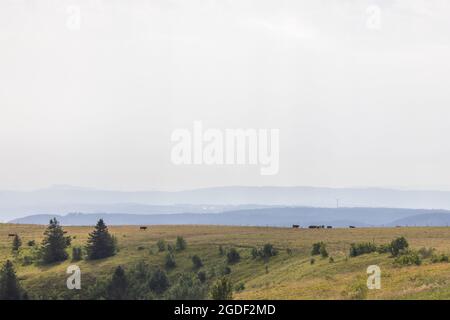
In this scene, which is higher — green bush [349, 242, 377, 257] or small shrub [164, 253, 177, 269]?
green bush [349, 242, 377, 257]

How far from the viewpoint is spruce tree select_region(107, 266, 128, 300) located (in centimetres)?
5356

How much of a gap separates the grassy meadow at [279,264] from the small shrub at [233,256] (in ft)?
2.01

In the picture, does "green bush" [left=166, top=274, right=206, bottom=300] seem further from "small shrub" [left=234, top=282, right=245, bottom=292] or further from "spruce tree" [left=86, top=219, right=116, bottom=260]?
"spruce tree" [left=86, top=219, right=116, bottom=260]

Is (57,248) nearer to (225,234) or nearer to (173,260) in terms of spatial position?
(173,260)

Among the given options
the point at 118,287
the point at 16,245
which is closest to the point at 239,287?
the point at 118,287

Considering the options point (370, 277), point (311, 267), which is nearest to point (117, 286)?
point (311, 267)

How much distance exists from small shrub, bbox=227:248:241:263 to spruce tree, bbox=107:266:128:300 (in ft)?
43.7

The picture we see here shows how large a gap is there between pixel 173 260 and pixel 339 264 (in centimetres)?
2308

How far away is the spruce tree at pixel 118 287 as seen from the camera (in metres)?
53.6

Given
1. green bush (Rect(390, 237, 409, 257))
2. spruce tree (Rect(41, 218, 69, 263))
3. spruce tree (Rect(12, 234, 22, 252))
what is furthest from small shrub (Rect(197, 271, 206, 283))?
spruce tree (Rect(12, 234, 22, 252))

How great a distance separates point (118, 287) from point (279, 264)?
655 inches

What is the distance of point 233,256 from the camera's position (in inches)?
2539
